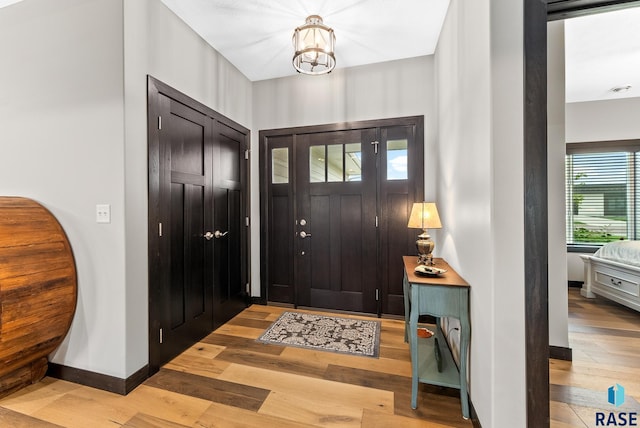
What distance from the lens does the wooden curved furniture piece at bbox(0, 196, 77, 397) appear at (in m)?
1.60

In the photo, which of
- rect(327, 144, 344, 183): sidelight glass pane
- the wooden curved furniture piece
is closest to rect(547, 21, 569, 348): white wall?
rect(327, 144, 344, 183): sidelight glass pane

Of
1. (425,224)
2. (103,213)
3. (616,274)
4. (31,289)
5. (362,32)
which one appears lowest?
(616,274)

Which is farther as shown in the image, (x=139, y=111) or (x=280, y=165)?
(x=280, y=165)

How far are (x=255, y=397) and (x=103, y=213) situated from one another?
5.33 feet

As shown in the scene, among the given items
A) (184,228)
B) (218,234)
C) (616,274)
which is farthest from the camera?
(616,274)

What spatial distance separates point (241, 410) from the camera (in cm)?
165

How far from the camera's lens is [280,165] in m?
3.43

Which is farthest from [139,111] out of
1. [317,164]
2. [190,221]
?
[317,164]

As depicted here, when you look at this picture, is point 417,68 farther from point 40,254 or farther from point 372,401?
point 40,254

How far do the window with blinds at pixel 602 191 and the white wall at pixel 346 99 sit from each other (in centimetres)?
301

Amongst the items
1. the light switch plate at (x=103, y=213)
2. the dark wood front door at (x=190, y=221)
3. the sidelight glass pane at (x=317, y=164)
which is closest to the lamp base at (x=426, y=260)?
the sidelight glass pane at (x=317, y=164)

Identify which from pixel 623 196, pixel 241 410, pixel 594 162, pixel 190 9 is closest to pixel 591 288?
pixel 623 196

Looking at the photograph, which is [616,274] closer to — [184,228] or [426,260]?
[426,260]

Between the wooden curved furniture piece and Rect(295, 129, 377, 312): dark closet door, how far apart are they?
2.12 meters
